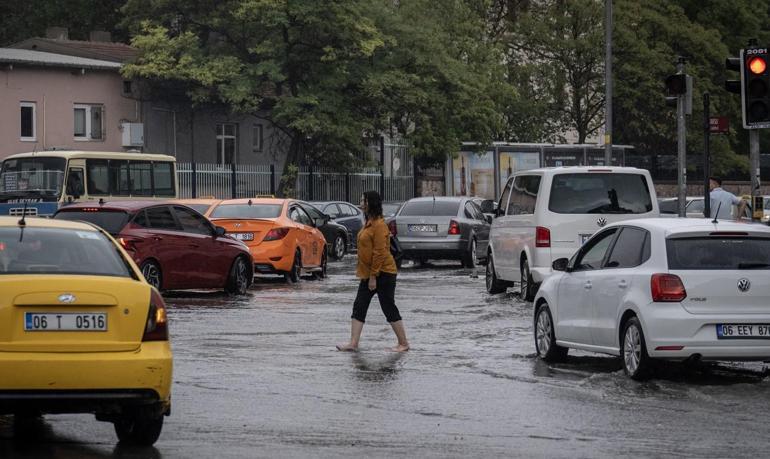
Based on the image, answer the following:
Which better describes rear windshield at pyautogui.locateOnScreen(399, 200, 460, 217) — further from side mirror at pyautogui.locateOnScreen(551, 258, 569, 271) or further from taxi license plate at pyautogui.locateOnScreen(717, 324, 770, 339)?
taxi license plate at pyautogui.locateOnScreen(717, 324, 770, 339)

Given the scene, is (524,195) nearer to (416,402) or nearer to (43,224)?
(416,402)

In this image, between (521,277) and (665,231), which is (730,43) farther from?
(665,231)

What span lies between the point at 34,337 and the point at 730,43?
68.5m

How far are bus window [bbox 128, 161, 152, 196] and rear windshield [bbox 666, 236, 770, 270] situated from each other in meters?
25.5

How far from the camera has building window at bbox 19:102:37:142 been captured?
175 ft

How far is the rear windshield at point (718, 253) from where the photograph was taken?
1385 centimetres

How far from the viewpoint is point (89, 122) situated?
183ft

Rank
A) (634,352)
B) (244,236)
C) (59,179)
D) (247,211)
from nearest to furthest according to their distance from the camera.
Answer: (634,352)
(244,236)
(247,211)
(59,179)

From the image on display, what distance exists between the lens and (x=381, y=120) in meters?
55.2

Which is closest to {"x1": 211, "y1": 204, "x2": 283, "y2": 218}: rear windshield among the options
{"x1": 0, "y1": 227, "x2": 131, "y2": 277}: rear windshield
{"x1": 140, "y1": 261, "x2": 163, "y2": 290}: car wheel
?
{"x1": 140, "y1": 261, "x2": 163, "y2": 290}: car wheel

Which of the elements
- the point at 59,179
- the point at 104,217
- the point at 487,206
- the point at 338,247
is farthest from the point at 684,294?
the point at 338,247

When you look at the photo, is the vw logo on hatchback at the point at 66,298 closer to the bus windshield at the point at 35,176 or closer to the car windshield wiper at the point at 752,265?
the car windshield wiper at the point at 752,265

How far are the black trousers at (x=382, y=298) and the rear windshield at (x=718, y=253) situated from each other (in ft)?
11.8

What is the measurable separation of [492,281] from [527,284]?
8.08ft
